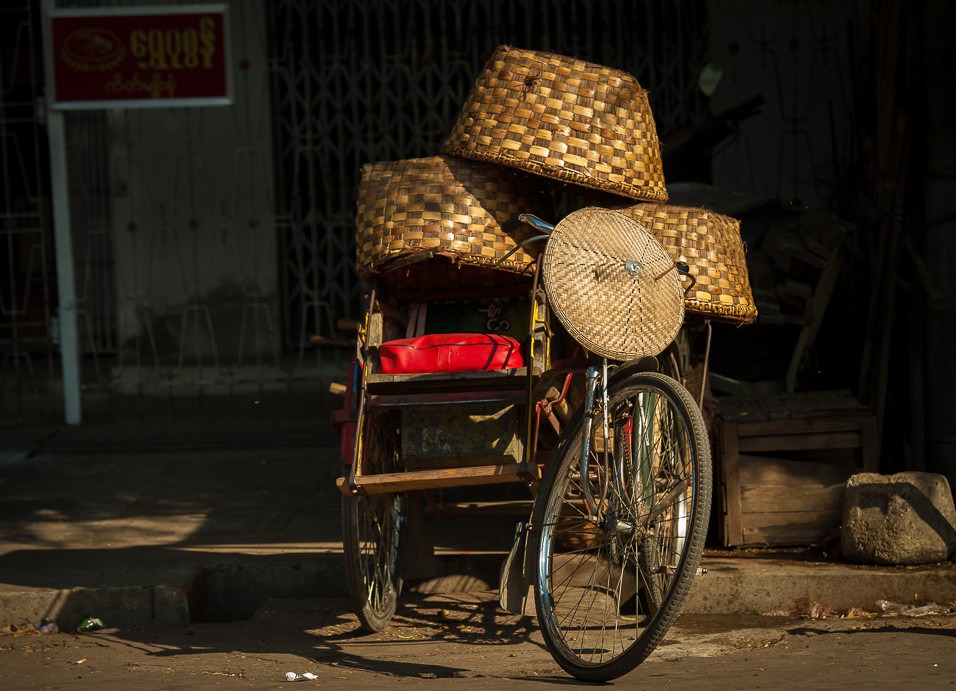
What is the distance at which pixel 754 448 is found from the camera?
18.7 feet

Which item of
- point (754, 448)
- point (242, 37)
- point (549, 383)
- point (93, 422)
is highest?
point (242, 37)

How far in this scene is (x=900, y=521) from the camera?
518 cm

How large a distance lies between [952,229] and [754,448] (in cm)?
142

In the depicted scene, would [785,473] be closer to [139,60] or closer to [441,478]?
[441,478]

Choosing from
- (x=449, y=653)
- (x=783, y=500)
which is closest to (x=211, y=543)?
(x=449, y=653)

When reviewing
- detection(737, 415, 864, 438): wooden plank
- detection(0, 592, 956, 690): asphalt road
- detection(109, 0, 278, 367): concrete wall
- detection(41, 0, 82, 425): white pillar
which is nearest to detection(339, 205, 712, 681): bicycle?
detection(0, 592, 956, 690): asphalt road

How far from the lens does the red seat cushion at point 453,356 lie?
449 cm

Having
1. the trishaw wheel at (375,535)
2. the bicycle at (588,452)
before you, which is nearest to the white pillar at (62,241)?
the trishaw wheel at (375,535)

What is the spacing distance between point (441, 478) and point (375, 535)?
0.81 m

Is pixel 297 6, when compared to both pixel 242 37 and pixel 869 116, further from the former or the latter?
pixel 869 116

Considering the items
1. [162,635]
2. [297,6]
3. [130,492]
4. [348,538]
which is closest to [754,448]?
[348,538]

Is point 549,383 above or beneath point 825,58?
beneath

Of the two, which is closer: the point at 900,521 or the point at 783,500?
the point at 900,521

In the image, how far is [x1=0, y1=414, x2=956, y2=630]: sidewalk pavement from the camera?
5141 millimetres
